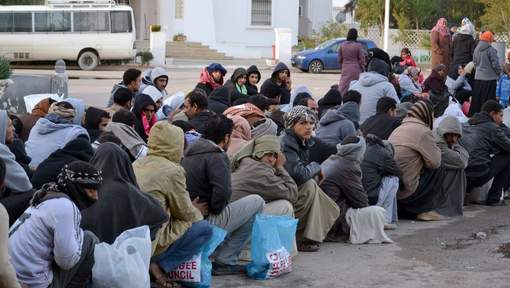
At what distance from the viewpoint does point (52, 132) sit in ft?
28.1

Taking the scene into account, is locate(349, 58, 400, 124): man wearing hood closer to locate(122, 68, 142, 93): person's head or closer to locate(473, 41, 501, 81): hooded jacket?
locate(473, 41, 501, 81): hooded jacket

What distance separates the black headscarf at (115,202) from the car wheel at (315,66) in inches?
1248

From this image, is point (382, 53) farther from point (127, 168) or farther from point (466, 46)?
point (127, 168)

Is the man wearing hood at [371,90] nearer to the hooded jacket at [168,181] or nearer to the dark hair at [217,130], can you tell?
the dark hair at [217,130]

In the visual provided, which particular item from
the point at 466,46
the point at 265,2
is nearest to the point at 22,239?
the point at 466,46

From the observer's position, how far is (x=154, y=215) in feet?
22.6

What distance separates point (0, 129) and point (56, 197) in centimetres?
215

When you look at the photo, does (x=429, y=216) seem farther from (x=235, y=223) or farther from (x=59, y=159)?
(x=59, y=159)

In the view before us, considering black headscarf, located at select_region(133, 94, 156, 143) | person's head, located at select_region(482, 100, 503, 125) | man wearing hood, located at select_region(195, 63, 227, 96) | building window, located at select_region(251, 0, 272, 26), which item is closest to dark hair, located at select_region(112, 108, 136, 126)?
black headscarf, located at select_region(133, 94, 156, 143)

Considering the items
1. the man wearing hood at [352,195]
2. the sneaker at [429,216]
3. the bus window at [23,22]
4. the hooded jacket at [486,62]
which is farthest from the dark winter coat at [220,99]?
the bus window at [23,22]

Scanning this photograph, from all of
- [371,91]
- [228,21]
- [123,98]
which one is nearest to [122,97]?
[123,98]

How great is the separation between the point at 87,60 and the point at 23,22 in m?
2.65

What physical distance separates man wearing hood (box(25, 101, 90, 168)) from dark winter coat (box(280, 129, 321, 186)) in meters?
1.83

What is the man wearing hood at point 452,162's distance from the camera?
10.8 m
